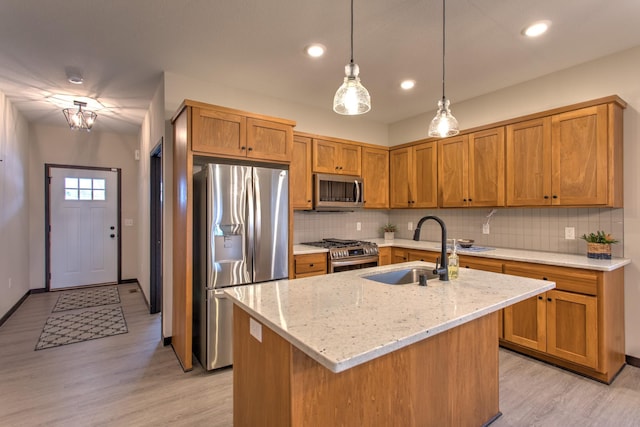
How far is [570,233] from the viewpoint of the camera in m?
3.12

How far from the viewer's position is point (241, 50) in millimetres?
2754

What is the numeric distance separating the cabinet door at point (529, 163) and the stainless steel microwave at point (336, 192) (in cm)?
172

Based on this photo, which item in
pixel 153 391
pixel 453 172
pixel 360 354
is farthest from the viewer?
pixel 453 172

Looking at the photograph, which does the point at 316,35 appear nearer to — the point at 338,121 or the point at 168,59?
the point at 168,59

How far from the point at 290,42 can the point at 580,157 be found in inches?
105

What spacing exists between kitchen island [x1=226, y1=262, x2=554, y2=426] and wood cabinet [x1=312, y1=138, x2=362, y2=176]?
7.37 feet

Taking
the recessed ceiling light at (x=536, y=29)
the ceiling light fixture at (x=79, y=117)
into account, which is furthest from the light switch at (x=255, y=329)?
the ceiling light fixture at (x=79, y=117)

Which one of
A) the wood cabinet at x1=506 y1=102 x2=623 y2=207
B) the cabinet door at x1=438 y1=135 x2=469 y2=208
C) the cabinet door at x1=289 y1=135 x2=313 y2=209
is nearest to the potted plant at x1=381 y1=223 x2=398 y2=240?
the cabinet door at x1=438 y1=135 x2=469 y2=208

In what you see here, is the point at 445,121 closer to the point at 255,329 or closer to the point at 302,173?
the point at 255,329

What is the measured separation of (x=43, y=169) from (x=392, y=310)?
623 cm

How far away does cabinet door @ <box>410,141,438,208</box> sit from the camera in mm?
4039

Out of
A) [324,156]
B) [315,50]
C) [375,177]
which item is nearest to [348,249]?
[324,156]

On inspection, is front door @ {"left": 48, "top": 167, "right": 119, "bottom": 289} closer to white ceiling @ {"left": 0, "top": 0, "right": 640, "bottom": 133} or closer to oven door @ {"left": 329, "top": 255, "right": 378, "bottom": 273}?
white ceiling @ {"left": 0, "top": 0, "right": 640, "bottom": 133}

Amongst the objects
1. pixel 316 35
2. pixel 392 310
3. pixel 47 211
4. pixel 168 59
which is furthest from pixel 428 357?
pixel 47 211
